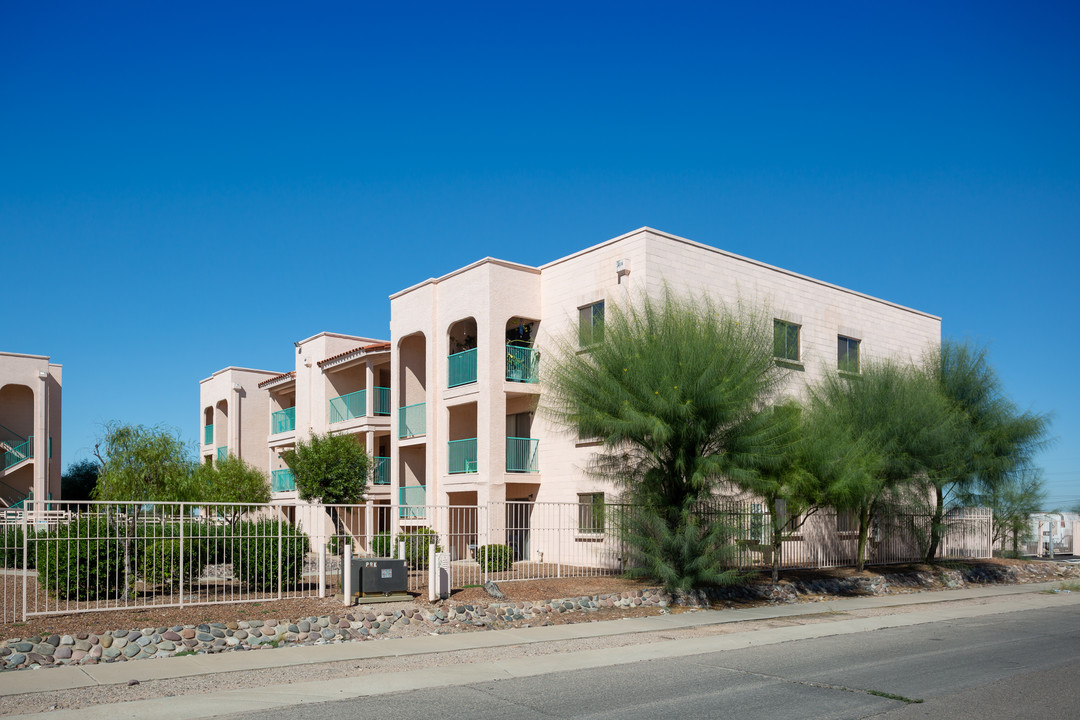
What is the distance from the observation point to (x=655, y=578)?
60.8ft

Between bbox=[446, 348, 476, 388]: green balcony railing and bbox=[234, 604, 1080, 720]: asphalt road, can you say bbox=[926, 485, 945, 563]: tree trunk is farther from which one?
bbox=[446, 348, 476, 388]: green balcony railing

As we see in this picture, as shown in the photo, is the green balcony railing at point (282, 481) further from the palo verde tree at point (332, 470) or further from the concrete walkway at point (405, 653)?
the concrete walkway at point (405, 653)

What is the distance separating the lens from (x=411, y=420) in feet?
95.1

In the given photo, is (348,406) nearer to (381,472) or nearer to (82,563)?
(381,472)

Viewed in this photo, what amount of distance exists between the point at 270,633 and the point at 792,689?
771cm

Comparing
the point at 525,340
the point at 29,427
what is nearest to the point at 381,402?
the point at 525,340

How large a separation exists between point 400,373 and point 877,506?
15543mm

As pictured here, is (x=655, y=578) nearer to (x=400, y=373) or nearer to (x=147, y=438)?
(x=400, y=373)

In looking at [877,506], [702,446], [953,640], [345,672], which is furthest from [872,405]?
[345,672]

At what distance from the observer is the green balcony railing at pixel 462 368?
26.3 m

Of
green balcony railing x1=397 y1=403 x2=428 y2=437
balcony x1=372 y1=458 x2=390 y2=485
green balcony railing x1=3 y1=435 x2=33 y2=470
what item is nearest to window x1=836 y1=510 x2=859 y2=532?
green balcony railing x1=397 y1=403 x2=428 y2=437

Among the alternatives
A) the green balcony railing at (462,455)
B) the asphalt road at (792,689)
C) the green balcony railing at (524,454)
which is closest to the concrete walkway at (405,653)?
the asphalt road at (792,689)

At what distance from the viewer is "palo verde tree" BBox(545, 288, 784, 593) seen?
57.2ft

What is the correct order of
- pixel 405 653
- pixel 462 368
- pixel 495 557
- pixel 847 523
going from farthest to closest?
pixel 847 523, pixel 462 368, pixel 495 557, pixel 405 653
